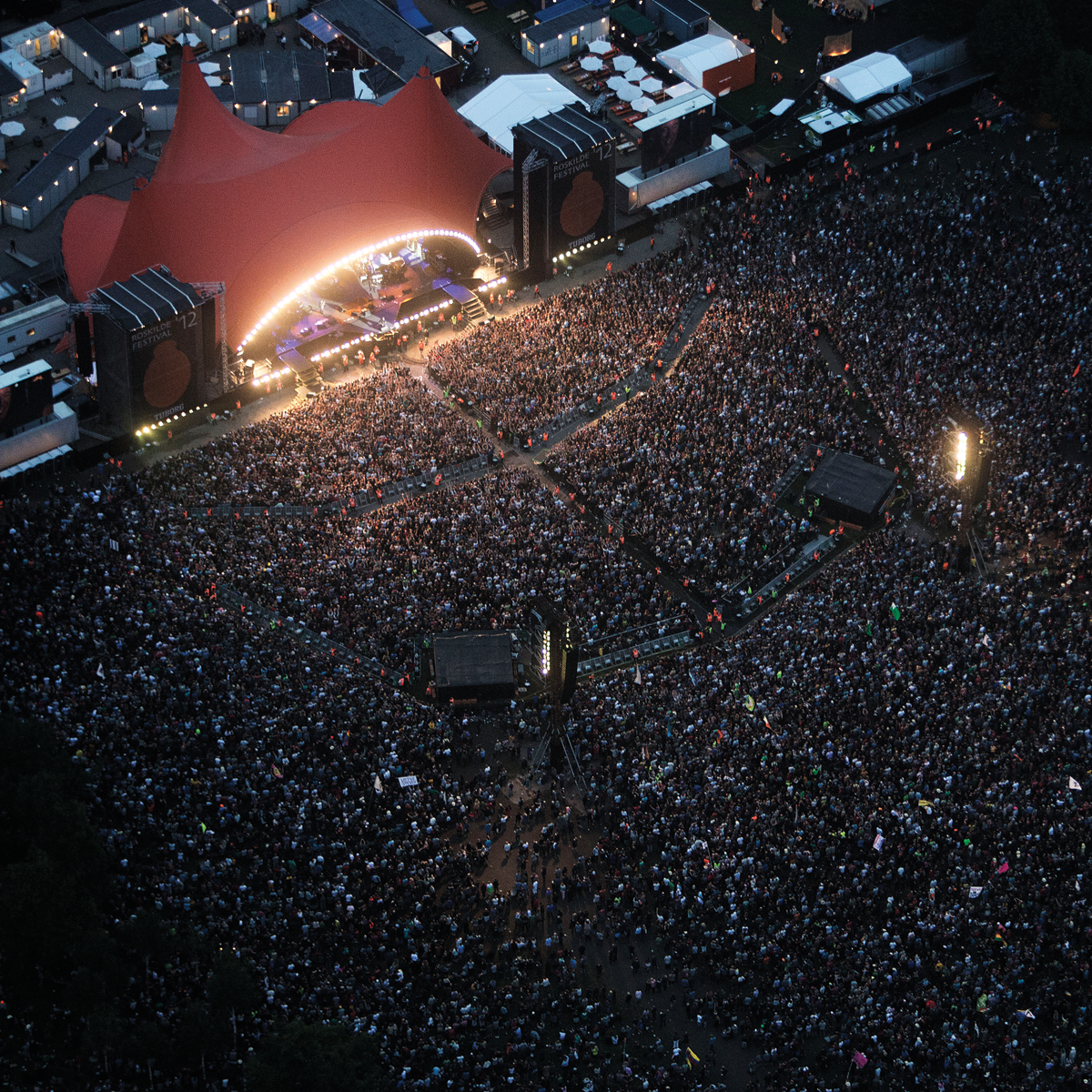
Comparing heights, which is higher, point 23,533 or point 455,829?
point 23,533

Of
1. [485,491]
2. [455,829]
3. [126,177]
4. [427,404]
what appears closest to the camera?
[455,829]

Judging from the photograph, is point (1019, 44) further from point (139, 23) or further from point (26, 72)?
point (26, 72)

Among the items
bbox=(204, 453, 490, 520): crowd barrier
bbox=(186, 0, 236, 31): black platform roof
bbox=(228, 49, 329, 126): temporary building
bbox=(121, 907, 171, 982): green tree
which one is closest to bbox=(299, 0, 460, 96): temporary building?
bbox=(228, 49, 329, 126): temporary building

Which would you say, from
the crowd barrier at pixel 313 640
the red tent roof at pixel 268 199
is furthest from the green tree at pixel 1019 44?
the crowd barrier at pixel 313 640

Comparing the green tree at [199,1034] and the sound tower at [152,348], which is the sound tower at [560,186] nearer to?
the sound tower at [152,348]

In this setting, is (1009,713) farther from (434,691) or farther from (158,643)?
(158,643)

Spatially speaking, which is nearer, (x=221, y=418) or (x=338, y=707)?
(x=338, y=707)

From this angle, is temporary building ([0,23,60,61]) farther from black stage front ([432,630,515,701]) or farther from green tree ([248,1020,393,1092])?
green tree ([248,1020,393,1092])

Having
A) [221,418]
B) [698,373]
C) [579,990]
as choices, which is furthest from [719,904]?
[221,418]
